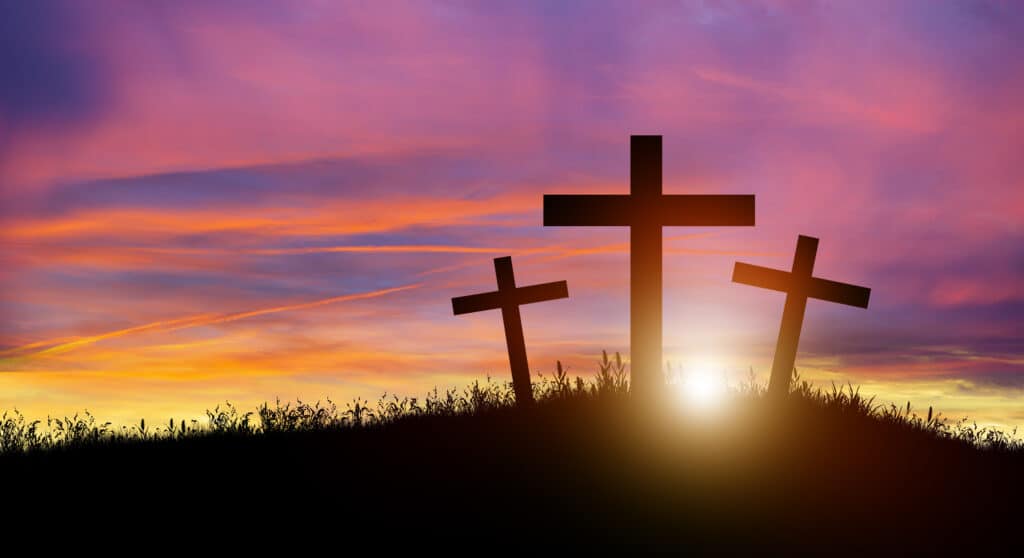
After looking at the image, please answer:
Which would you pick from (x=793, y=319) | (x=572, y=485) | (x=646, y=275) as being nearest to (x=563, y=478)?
(x=572, y=485)

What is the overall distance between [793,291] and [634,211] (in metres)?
2.67

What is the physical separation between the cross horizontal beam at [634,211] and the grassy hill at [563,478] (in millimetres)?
2025

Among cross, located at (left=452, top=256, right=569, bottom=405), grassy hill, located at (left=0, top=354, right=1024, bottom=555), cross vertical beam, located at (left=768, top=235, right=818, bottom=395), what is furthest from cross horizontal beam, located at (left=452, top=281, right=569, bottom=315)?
cross vertical beam, located at (left=768, top=235, right=818, bottom=395)

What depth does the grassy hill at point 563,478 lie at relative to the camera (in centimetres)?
912

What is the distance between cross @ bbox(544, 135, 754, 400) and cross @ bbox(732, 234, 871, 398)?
3.34 ft

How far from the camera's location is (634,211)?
12.8 m

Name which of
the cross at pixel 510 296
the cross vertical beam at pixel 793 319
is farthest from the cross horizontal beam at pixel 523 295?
the cross vertical beam at pixel 793 319

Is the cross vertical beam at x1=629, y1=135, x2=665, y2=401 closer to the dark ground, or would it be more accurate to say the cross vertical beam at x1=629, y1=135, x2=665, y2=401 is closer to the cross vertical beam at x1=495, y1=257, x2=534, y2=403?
the dark ground

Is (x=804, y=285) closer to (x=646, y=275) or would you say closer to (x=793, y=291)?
(x=793, y=291)

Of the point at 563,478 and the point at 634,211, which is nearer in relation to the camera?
the point at 563,478

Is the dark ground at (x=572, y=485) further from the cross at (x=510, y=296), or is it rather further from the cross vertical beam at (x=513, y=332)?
the cross at (x=510, y=296)

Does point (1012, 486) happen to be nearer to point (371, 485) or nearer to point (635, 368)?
point (635, 368)

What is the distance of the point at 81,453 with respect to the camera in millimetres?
12734

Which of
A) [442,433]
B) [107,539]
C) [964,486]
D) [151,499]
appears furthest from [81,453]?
[964,486]
